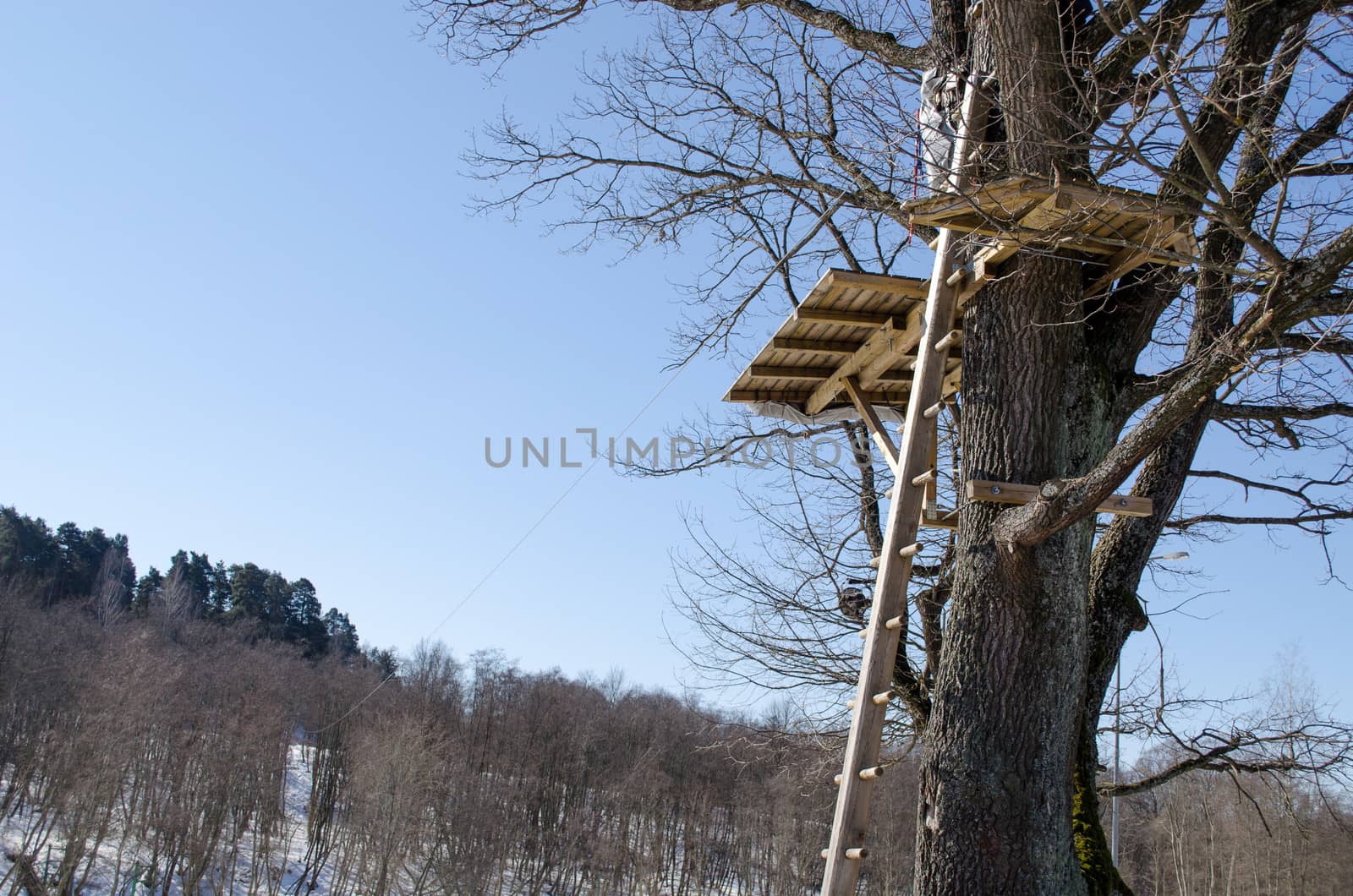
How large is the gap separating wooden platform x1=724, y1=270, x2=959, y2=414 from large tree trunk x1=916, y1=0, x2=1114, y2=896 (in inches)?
28.2

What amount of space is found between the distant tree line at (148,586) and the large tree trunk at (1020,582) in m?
54.9

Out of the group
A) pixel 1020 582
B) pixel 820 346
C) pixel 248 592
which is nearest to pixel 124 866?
pixel 248 592

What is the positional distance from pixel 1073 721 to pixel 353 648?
71067 millimetres

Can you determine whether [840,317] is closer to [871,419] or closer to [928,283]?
[928,283]

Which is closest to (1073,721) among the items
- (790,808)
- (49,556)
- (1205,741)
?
(1205,741)

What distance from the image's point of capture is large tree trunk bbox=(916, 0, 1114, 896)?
13.5 ft

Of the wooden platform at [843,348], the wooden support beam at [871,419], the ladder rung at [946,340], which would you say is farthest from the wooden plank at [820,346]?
the ladder rung at [946,340]

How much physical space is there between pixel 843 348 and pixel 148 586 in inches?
2489

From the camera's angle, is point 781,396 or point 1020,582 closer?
point 1020,582

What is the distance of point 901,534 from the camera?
4.73 meters

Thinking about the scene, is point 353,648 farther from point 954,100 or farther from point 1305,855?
point 954,100

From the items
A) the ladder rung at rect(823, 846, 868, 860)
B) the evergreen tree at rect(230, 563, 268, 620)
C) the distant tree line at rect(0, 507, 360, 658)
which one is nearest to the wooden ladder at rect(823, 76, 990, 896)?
Result: the ladder rung at rect(823, 846, 868, 860)

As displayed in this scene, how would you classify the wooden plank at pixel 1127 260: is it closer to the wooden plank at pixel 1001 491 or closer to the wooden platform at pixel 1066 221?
the wooden platform at pixel 1066 221

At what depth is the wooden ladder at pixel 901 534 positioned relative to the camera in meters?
4.28
